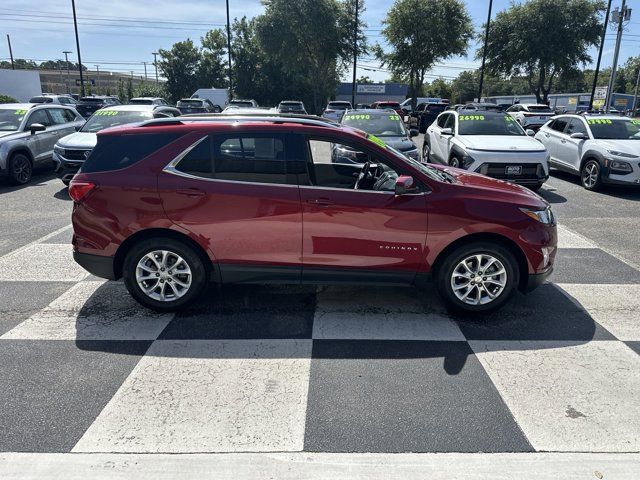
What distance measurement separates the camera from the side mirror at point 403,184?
4.02 m

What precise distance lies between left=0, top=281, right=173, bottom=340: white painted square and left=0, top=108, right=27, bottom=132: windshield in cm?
832

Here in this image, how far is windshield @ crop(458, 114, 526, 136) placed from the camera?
1055cm

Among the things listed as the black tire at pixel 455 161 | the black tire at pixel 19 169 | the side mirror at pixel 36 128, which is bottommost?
the black tire at pixel 19 169

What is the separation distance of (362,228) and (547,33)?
119ft

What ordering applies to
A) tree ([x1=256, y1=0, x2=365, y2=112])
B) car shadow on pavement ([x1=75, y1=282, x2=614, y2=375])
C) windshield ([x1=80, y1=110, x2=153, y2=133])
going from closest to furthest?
car shadow on pavement ([x1=75, y1=282, x2=614, y2=375]) → windshield ([x1=80, y1=110, x2=153, y2=133]) → tree ([x1=256, y1=0, x2=365, y2=112])

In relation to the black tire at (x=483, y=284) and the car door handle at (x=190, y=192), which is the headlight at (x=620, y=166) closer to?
the black tire at (x=483, y=284)

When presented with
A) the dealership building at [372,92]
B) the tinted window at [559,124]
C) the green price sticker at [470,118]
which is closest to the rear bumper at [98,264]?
the green price sticker at [470,118]

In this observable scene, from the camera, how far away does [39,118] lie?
11773 mm

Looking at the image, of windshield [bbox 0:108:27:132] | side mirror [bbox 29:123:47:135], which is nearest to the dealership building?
windshield [bbox 0:108:27:132]

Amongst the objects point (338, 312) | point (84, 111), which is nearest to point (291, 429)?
point (338, 312)

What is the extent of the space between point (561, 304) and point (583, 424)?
1.96m

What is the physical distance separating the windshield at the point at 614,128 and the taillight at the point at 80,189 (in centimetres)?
1071

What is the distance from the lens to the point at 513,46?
34.9 meters

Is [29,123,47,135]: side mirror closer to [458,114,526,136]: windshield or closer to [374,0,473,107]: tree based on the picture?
[458,114,526,136]: windshield
